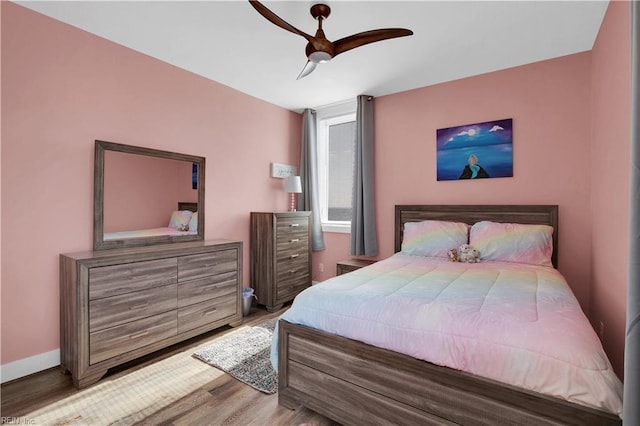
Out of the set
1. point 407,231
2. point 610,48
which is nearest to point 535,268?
point 407,231

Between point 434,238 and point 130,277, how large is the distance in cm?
274

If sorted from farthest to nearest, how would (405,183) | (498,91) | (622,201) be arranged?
(405,183), (498,91), (622,201)

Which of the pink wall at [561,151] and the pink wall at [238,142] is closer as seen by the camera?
the pink wall at [561,151]

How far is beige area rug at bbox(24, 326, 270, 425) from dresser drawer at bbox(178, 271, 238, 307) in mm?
509

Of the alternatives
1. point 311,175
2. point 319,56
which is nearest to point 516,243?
point 319,56

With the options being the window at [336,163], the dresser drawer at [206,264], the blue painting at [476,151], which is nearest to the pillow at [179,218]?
the dresser drawer at [206,264]

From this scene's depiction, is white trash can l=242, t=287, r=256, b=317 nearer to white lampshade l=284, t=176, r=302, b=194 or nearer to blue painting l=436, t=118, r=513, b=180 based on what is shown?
white lampshade l=284, t=176, r=302, b=194

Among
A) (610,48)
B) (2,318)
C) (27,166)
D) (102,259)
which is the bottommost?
(2,318)

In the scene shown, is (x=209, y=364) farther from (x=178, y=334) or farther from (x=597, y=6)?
(x=597, y=6)

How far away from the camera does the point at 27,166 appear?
2201 millimetres

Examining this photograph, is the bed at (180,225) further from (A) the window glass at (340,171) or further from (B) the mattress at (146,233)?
(A) the window glass at (340,171)

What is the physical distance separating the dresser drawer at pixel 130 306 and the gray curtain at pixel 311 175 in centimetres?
212

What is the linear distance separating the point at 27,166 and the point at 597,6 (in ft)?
13.9

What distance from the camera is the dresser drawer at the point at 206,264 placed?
107 inches
